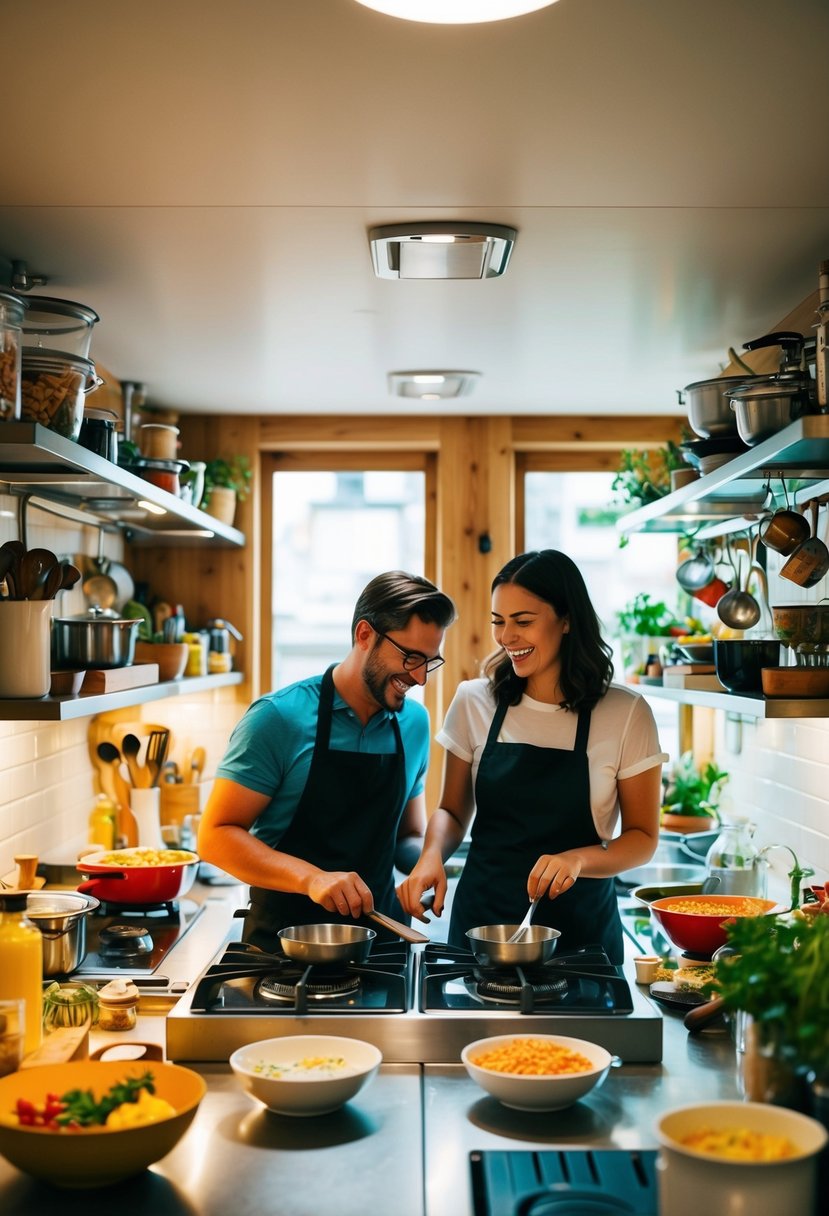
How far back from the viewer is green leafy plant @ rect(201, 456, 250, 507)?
4445 mm

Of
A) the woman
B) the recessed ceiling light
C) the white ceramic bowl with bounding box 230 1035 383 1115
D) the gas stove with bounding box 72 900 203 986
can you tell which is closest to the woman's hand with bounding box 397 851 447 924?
the woman

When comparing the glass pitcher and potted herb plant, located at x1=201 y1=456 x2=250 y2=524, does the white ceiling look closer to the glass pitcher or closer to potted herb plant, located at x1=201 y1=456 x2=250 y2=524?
potted herb plant, located at x1=201 y1=456 x2=250 y2=524

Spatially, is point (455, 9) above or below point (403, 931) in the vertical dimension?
above

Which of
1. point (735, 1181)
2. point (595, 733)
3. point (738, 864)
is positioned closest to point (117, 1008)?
point (595, 733)

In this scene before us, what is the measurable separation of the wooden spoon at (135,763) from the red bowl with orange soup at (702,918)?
193cm

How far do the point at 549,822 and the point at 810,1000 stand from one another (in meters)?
1.23

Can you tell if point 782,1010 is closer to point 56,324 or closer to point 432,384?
point 56,324

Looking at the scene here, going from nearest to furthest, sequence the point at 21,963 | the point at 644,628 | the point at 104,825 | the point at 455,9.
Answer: the point at 455,9 < the point at 21,963 < the point at 104,825 < the point at 644,628

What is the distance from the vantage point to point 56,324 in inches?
96.3

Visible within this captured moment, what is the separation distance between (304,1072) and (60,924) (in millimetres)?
892

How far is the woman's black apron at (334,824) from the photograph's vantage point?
2.57m

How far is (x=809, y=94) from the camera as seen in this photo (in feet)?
5.95

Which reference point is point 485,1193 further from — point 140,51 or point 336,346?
point 336,346

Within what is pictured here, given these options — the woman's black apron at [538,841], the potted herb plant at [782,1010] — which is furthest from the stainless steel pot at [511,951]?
the potted herb plant at [782,1010]
